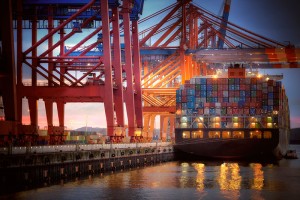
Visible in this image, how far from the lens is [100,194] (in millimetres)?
33719

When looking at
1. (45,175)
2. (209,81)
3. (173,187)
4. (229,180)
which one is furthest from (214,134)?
(45,175)

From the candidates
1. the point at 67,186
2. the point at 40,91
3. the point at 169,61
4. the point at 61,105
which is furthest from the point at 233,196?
the point at 169,61

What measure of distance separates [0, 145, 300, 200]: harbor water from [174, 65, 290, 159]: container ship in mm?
20242

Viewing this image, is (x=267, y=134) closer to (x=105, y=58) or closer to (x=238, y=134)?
(x=238, y=134)

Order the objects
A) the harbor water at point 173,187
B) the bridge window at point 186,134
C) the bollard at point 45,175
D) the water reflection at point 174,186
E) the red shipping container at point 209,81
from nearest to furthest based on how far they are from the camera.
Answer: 1. the harbor water at point 173,187
2. the water reflection at point 174,186
3. the bollard at point 45,175
4. the bridge window at point 186,134
5. the red shipping container at point 209,81

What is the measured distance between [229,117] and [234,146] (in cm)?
356

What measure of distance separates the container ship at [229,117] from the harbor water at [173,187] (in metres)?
20.2

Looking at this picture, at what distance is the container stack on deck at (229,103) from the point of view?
72125 mm

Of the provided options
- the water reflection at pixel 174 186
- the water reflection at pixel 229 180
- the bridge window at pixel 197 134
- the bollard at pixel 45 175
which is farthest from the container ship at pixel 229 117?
the bollard at pixel 45 175

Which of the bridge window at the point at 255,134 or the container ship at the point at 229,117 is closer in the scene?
the container ship at the point at 229,117

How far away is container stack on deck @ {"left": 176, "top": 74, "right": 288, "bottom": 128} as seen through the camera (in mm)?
72125

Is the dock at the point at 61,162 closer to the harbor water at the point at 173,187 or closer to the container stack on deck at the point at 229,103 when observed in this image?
the harbor water at the point at 173,187

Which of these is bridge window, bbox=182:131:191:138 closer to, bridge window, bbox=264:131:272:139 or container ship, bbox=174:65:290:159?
container ship, bbox=174:65:290:159

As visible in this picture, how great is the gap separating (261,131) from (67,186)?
40.0m
